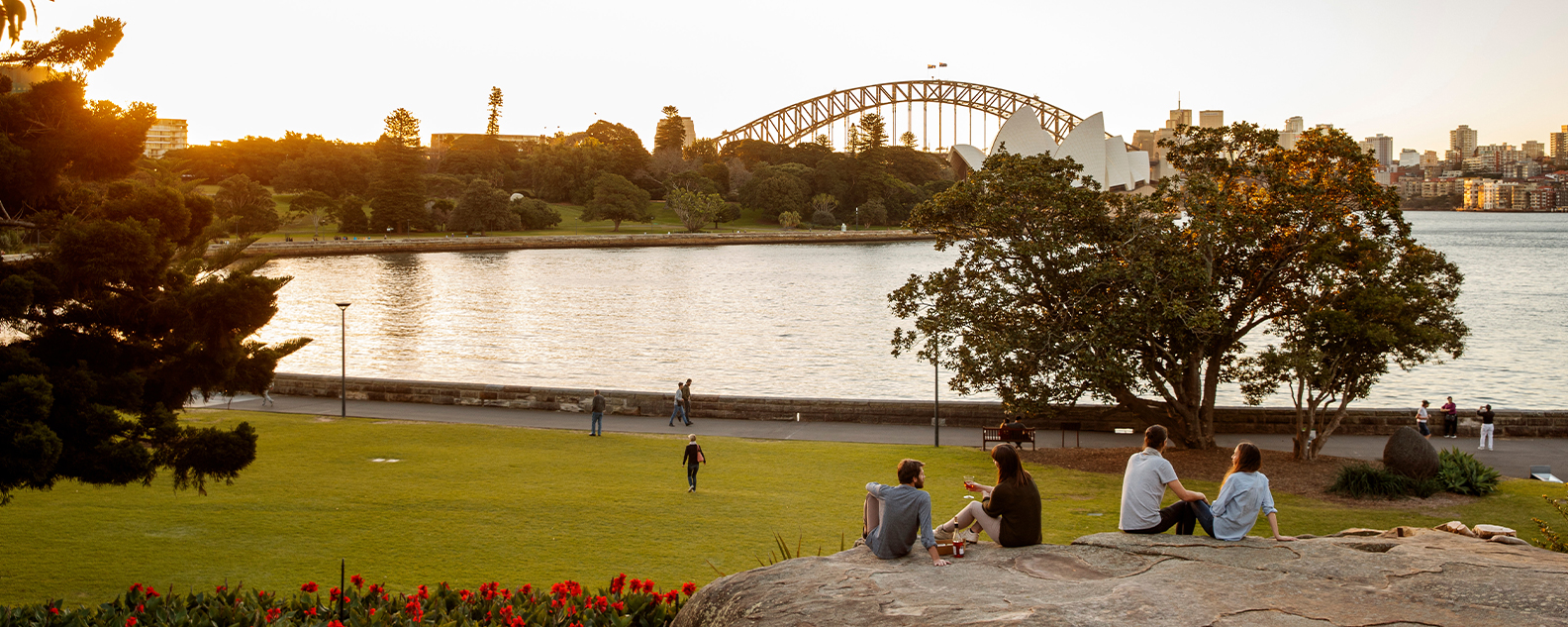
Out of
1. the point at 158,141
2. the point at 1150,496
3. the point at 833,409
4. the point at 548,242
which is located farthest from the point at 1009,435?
the point at 548,242

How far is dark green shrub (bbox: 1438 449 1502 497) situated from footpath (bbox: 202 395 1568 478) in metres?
2.85

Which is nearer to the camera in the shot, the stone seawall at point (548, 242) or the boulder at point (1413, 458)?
the boulder at point (1413, 458)

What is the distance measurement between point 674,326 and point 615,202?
221 feet

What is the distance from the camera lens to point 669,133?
15425 cm

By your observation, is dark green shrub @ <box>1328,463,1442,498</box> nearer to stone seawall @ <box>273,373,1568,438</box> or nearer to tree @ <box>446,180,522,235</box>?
stone seawall @ <box>273,373,1568,438</box>

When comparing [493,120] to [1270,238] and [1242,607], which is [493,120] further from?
[1242,607]

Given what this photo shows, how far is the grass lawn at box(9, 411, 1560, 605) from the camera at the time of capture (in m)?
9.73

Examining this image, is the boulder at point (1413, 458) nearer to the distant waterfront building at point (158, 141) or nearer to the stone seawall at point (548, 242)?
the distant waterfront building at point (158, 141)

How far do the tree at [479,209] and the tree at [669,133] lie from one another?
50.6 meters

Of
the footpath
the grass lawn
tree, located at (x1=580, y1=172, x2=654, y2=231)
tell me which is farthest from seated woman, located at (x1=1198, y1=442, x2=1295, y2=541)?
tree, located at (x1=580, y1=172, x2=654, y2=231)

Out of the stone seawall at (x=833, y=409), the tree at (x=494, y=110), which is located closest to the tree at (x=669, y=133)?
the tree at (x=494, y=110)

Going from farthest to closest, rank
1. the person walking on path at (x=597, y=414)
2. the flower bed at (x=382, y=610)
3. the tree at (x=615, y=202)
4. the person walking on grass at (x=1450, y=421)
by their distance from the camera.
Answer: the tree at (x=615, y=202) < the person walking on grass at (x=1450, y=421) < the person walking on path at (x=597, y=414) < the flower bed at (x=382, y=610)

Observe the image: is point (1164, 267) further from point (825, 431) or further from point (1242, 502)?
point (1242, 502)

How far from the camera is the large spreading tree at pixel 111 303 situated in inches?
333
